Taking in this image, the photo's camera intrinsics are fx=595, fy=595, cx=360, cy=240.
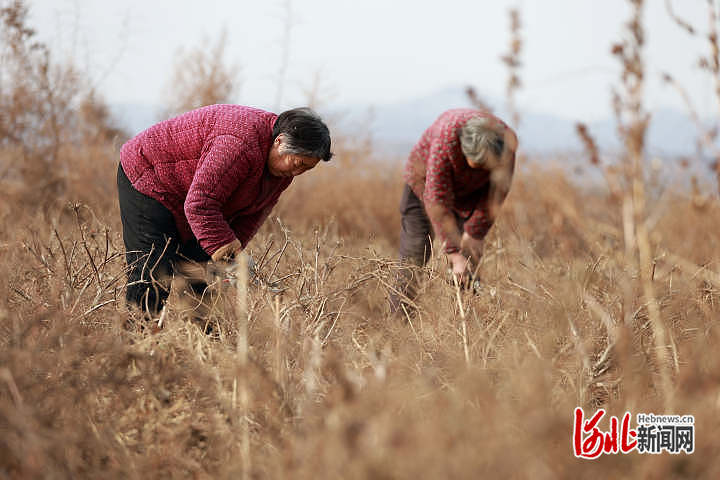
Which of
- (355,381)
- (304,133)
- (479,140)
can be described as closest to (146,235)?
(304,133)

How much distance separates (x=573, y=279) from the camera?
7.23 feet

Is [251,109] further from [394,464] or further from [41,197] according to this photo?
[41,197]

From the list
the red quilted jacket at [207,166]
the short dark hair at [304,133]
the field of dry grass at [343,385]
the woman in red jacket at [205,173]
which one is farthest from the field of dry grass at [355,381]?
the short dark hair at [304,133]

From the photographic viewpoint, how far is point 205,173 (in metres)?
2.46

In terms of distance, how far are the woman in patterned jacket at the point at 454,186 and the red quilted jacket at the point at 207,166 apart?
2.86ft

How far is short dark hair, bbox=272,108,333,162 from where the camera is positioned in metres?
2.49

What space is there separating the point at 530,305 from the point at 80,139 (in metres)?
6.17

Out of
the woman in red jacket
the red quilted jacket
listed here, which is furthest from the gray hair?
the red quilted jacket

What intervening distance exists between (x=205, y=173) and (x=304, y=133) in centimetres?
44

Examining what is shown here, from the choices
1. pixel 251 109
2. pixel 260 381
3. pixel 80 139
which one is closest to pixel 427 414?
pixel 260 381

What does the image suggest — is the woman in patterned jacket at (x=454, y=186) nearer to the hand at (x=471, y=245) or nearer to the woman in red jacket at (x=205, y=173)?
the hand at (x=471, y=245)
